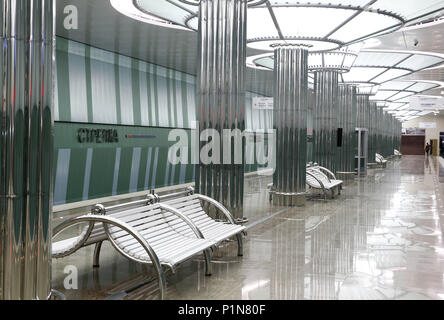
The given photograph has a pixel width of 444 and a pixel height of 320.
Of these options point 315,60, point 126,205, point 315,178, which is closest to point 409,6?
point 315,178

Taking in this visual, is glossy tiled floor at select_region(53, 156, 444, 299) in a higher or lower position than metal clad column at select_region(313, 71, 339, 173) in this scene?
lower

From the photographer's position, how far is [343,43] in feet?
42.4

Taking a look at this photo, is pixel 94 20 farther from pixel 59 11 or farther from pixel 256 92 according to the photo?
pixel 256 92

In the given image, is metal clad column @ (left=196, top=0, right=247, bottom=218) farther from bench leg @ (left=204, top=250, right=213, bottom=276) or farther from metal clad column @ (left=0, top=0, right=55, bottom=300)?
metal clad column @ (left=0, top=0, right=55, bottom=300)

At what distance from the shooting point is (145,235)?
604 cm

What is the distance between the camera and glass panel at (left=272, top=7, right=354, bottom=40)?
34.3ft

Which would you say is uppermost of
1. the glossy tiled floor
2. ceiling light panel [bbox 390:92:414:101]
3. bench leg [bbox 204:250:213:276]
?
ceiling light panel [bbox 390:92:414:101]

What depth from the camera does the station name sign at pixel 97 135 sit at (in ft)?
46.0

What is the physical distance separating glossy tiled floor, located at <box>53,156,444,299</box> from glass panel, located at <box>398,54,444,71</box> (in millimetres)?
9363

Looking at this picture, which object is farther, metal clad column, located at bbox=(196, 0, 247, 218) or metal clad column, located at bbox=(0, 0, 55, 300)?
metal clad column, located at bbox=(196, 0, 247, 218)

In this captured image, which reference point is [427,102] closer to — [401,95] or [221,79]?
[401,95]

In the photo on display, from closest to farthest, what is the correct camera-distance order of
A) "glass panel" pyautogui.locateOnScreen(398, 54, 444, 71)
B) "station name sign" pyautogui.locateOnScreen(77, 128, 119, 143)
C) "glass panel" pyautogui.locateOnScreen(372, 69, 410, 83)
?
"station name sign" pyautogui.locateOnScreen(77, 128, 119, 143) < "glass panel" pyautogui.locateOnScreen(398, 54, 444, 71) < "glass panel" pyautogui.locateOnScreen(372, 69, 410, 83)

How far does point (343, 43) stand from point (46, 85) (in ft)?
32.6

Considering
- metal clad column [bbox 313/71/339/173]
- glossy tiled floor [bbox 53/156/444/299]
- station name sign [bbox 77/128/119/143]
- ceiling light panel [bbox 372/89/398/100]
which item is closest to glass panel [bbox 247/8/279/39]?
glossy tiled floor [bbox 53/156/444/299]
